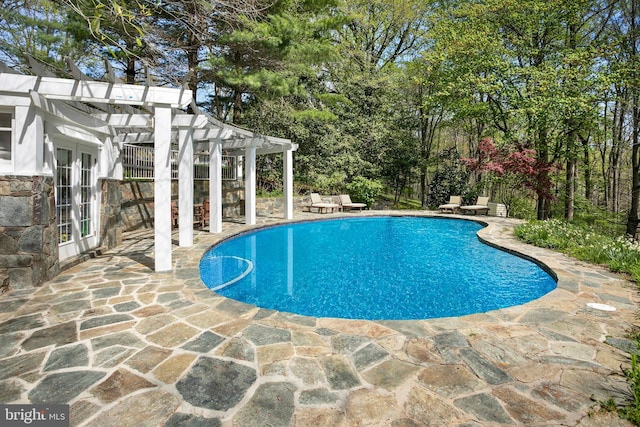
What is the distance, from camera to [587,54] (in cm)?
1168

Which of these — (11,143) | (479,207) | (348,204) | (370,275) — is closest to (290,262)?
(370,275)

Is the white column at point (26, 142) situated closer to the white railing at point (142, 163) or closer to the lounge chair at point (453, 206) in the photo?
the white railing at point (142, 163)

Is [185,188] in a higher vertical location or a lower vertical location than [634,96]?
lower

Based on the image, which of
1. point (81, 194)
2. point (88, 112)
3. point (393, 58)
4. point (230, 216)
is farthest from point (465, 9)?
point (81, 194)

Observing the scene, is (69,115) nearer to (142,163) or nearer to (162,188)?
(162,188)

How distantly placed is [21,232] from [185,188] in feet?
10.7

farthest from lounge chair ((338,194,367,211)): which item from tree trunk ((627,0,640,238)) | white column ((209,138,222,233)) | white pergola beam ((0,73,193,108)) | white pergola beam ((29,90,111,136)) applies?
white pergola beam ((0,73,193,108))

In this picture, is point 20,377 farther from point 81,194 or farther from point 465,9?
point 465,9

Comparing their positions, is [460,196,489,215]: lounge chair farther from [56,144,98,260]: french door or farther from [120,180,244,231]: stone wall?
[56,144,98,260]: french door

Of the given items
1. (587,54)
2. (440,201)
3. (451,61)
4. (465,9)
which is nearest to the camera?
(587,54)

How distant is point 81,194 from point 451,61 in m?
15.6

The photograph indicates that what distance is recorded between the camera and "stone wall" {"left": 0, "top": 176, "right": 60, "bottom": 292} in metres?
4.39

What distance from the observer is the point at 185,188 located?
24.3 ft

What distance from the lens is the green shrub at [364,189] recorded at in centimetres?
1685
